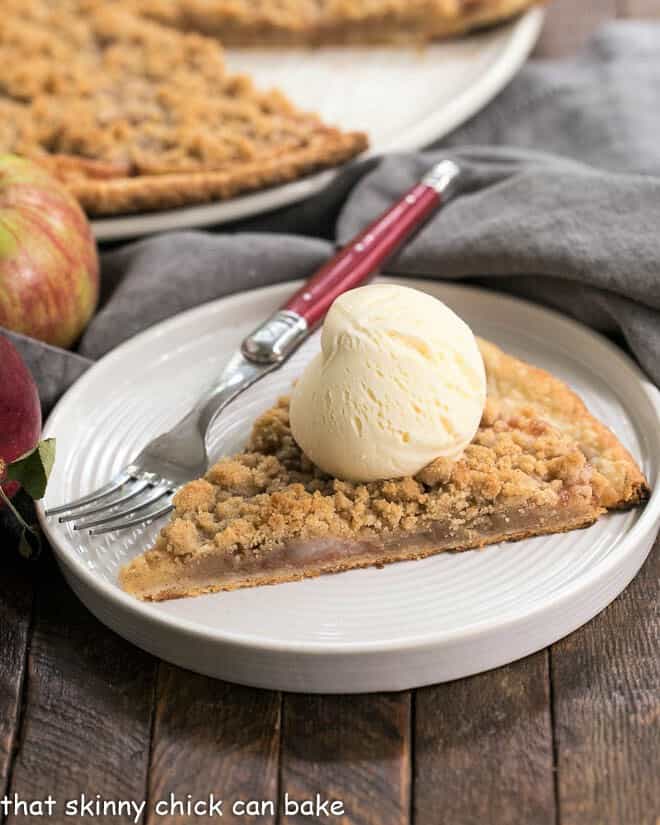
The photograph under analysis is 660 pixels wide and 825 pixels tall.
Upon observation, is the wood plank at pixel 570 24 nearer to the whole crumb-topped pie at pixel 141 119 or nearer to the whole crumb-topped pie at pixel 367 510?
the whole crumb-topped pie at pixel 141 119

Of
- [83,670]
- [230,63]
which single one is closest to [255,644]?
[83,670]

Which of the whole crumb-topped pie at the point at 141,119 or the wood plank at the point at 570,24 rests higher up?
the wood plank at the point at 570,24

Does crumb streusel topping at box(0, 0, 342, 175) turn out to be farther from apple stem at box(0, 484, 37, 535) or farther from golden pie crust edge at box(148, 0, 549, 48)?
apple stem at box(0, 484, 37, 535)

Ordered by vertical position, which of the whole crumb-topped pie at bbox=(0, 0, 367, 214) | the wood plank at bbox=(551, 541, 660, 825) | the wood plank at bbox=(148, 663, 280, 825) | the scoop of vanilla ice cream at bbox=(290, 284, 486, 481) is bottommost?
the wood plank at bbox=(148, 663, 280, 825)

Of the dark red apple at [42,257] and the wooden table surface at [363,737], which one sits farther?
the dark red apple at [42,257]

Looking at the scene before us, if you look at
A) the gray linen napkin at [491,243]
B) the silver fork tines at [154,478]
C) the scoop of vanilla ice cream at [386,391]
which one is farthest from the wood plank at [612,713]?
the silver fork tines at [154,478]

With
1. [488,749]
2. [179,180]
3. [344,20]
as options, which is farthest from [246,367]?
[344,20]

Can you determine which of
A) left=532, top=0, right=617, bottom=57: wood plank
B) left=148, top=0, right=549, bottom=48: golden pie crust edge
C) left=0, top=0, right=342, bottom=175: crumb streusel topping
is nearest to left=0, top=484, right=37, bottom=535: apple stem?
left=0, top=0, right=342, bottom=175: crumb streusel topping

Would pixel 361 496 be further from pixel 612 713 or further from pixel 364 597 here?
pixel 612 713
